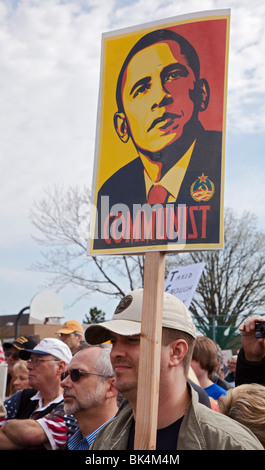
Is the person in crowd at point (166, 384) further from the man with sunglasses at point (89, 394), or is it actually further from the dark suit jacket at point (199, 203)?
the man with sunglasses at point (89, 394)

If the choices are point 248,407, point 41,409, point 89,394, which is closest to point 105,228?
point 248,407

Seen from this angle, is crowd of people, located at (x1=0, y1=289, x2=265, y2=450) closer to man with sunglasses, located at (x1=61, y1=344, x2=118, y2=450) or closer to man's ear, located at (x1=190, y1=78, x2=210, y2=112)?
man with sunglasses, located at (x1=61, y1=344, x2=118, y2=450)

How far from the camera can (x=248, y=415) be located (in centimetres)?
278

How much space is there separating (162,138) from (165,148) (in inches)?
2.1

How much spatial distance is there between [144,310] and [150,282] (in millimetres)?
117

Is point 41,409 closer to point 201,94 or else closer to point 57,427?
point 57,427

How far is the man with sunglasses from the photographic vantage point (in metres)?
3.55

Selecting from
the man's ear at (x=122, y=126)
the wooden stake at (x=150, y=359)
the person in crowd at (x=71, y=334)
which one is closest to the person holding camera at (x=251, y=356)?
the wooden stake at (x=150, y=359)

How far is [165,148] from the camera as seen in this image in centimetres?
274

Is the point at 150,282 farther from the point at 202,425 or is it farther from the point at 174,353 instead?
the point at 202,425

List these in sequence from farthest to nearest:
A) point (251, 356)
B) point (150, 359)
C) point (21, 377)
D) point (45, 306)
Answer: point (45, 306) → point (21, 377) → point (251, 356) → point (150, 359)

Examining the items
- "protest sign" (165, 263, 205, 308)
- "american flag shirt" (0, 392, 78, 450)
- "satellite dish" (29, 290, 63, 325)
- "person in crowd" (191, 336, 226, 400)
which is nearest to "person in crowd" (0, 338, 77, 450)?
"american flag shirt" (0, 392, 78, 450)

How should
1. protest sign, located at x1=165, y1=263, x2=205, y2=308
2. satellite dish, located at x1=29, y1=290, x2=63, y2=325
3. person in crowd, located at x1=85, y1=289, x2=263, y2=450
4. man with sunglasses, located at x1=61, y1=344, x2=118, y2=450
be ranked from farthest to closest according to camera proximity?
satellite dish, located at x1=29, y1=290, x2=63, y2=325, protest sign, located at x1=165, y1=263, x2=205, y2=308, man with sunglasses, located at x1=61, y1=344, x2=118, y2=450, person in crowd, located at x1=85, y1=289, x2=263, y2=450
